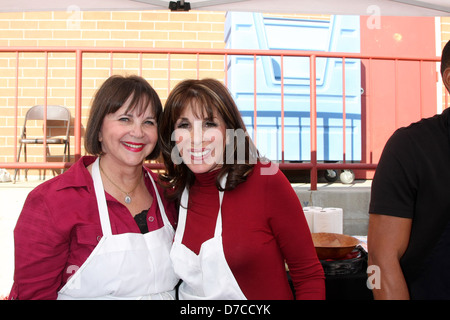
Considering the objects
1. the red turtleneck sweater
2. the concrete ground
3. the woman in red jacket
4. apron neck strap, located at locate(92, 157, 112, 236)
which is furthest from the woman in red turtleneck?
the concrete ground

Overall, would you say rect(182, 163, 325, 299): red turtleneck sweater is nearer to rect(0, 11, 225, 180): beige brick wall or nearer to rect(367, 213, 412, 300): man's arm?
rect(367, 213, 412, 300): man's arm

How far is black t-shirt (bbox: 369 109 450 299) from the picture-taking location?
1.03 metres

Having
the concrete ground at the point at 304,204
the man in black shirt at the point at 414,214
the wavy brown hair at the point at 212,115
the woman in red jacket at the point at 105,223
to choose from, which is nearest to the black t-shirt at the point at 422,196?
the man in black shirt at the point at 414,214

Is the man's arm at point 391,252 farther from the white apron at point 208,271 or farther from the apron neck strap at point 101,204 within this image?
the apron neck strap at point 101,204

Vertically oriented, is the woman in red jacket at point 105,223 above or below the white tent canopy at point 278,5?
below

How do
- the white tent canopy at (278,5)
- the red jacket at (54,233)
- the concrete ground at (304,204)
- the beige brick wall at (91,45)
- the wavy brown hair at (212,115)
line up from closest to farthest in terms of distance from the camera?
the red jacket at (54,233) < the wavy brown hair at (212,115) < the white tent canopy at (278,5) < the concrete ground at (304,204) < the beige brick wall at (91,45)

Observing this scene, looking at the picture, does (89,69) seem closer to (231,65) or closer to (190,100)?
(231,65)

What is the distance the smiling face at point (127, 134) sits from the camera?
1.41m

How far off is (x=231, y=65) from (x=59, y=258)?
2.98 metres

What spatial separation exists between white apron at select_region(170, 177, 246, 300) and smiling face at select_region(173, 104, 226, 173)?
10 centimetres

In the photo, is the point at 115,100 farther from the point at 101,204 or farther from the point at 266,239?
the point at 266,239

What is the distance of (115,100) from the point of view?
1.40 meters

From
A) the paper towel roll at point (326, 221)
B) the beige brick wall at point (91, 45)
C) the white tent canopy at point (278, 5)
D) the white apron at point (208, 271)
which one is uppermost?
the beige brick wall at point (91, 45)

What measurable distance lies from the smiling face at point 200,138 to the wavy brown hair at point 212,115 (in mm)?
16
